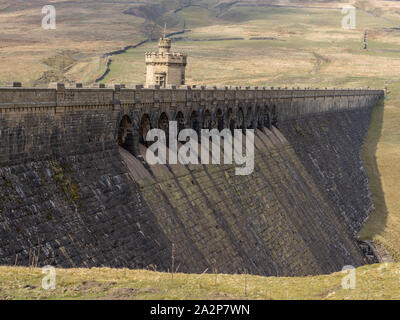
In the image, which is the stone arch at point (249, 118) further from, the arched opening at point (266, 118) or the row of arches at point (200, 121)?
the arched opening at point (266, 118)

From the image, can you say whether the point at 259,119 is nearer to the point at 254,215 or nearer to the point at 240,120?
the point at 240,120

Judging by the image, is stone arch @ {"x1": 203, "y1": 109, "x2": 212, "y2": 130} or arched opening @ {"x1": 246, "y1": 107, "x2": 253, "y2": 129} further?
arched opening @ {"x1": 246, "y1": 107, "x2": 253, "y2": 129}

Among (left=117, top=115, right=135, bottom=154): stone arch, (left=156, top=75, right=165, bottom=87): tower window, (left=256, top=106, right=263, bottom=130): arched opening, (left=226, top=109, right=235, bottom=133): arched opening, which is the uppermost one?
(left=117, top=115, right=135, bottom=154): stone arch

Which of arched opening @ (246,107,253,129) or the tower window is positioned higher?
the tower window

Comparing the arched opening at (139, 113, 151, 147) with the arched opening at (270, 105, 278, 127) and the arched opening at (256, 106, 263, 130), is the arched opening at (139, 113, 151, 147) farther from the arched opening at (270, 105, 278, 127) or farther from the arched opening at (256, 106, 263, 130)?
the arched opening at (270, 105, 278, 127)

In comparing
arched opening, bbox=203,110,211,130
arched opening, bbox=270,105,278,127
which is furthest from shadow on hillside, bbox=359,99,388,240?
arched opening, bbox=203,110,211,130

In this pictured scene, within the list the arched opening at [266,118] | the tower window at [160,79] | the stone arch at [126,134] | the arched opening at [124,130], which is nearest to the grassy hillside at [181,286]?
the stone arch at [126,134]
